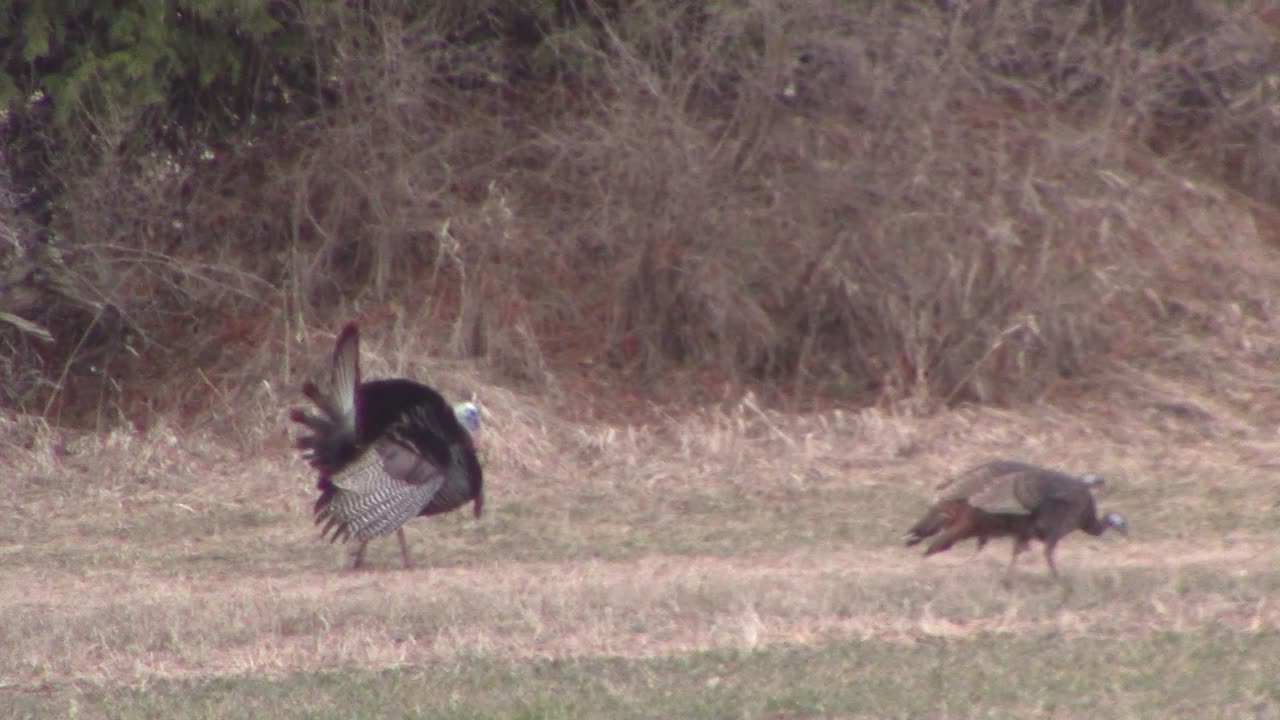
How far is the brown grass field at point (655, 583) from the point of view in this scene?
701 centimetres

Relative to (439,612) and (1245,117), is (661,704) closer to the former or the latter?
(439,612)

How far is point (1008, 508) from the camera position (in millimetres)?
8742

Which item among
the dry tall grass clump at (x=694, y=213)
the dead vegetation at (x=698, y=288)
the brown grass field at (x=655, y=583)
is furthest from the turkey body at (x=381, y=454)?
the dry tall grass clump at (x=694, y=213)

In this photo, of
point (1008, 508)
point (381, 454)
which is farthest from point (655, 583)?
point (1008, 508)

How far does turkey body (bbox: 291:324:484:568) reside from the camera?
9695 mm

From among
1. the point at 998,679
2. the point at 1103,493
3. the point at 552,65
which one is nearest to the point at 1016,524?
the point at 998,679

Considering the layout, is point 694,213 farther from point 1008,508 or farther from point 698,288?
point 1008,508

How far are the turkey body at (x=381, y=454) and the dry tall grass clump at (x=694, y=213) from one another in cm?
472

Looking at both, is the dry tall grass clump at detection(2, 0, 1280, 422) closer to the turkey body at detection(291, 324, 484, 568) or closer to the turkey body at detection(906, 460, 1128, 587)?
the turkey body at detection(291, 324, 484, 568)

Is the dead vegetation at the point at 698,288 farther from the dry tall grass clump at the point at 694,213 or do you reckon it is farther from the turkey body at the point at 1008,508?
the turkey body at the point at 1008,508

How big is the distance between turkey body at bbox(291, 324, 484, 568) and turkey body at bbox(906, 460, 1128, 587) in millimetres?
2660

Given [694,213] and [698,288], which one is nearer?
[694,213]

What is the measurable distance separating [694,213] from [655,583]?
578 centimetres

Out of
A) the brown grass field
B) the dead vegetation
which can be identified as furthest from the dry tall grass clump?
the brown grass field
